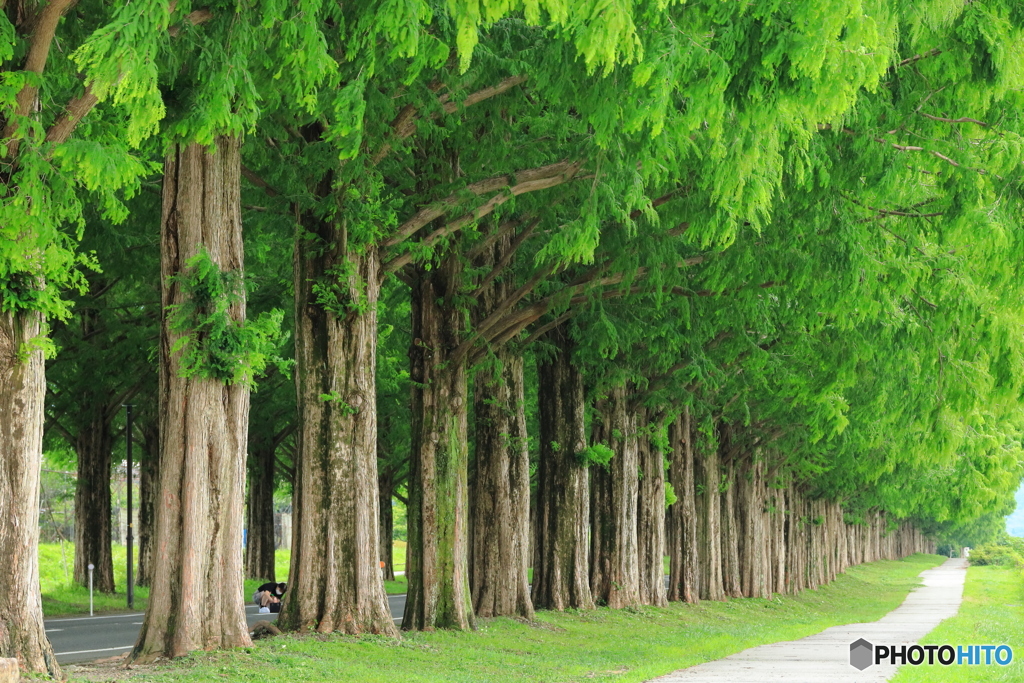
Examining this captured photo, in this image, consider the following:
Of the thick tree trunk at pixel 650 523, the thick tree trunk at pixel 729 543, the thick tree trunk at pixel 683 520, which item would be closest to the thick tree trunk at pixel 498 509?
the thick tree trunk at pixel 650 523

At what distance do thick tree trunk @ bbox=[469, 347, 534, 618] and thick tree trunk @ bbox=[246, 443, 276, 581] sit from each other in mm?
17525

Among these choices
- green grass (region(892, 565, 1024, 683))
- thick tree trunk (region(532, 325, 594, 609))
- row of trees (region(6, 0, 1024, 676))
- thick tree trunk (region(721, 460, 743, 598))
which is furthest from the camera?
thick tree trunk (region(721, 460, 743, 598))

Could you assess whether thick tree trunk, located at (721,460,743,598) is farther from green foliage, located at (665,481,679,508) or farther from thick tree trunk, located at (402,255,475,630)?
thick tree trunk, located at (402,255,475,630)

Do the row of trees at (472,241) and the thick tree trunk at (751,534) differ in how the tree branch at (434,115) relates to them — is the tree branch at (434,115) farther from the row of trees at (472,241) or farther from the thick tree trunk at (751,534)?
the thick tree trunk at (751,534)

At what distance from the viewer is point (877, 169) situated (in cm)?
1412

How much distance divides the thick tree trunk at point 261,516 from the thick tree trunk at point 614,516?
1396 cm

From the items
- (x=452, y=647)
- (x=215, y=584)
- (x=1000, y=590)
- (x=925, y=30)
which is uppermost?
(x=925, y=30)

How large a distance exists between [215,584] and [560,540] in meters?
13.5

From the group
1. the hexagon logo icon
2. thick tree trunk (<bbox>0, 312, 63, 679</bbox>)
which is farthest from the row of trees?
the hexagon logo icon

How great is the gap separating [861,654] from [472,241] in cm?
961

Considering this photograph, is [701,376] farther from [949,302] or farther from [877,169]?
[877,169]

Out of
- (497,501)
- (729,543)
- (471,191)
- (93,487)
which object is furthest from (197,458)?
(729,543)

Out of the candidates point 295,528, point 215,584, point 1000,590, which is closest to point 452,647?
point 295,528

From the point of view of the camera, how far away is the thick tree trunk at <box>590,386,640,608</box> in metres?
29.1
